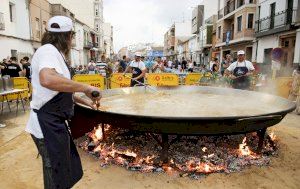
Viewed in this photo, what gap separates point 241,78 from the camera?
766 cm

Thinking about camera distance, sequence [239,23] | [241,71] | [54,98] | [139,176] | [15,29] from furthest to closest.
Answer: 1. [239,23]
2. [15,29]
3. [241,71]
4. [139,176]
5. [54,98]

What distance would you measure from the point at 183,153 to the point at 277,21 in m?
18.8

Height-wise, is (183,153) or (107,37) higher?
(107,37)

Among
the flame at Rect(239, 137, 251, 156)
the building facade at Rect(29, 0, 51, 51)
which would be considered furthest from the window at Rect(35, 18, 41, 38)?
the flame at Rect(239, 137, 251, 156)

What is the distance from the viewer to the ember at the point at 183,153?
13.3 feet

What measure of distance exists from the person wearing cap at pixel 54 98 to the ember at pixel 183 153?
6.28ft

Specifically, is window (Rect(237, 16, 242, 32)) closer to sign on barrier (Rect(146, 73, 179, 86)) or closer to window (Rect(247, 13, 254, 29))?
window (Rect(247, 13, 254, 29))

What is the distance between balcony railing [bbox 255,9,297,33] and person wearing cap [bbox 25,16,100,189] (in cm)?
1850

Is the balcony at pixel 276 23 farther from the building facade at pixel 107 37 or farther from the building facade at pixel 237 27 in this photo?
the building facade at pixel 107 37

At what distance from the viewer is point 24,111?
8.64 m

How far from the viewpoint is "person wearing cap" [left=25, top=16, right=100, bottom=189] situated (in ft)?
6.66

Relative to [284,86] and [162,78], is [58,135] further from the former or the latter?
[284,86]

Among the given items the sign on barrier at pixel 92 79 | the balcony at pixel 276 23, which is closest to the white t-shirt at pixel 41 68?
the sign on barrier at pixel 92 79

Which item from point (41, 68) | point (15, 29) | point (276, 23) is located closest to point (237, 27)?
point (276, 23)
